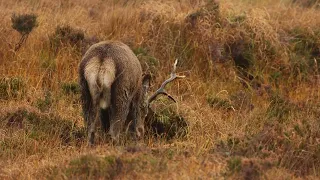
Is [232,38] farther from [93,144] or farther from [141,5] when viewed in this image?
[93,144]

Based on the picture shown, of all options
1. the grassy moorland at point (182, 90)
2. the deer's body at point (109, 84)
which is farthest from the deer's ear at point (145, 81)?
the grassy moorland at point (182, 90)

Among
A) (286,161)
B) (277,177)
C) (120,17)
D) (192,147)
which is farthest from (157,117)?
(120,17)

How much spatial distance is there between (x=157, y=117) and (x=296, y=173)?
2.73 metres

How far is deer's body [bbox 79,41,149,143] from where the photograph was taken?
869 centimetres

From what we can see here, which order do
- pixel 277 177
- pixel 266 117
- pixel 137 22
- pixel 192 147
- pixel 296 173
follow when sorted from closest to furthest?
pixel 277 177
pixel 296 173
pixel 192 147
pixel 266 117
pixel 137 22

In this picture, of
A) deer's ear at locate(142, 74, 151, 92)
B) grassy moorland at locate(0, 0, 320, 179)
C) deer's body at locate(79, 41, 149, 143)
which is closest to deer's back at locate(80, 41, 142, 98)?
deer's body at locate(79, 41, 149, 143)

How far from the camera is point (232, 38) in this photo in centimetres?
1509

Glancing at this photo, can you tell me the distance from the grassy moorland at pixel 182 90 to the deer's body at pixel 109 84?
0.38 meters

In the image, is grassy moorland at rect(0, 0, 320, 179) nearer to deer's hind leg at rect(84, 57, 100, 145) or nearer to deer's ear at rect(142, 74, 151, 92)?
deer's hind leg at rect(84, 57, 100, 145)

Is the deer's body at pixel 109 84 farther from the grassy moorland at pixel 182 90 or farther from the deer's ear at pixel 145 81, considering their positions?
the grassy moorland at pixel 182 90

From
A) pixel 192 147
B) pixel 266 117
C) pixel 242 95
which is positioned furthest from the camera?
pixel 242 95

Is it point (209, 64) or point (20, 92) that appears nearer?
point (20, 92)

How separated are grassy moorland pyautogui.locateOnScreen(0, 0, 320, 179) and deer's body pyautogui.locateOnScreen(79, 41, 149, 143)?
0.38m

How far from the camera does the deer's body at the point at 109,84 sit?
8.69 meters
